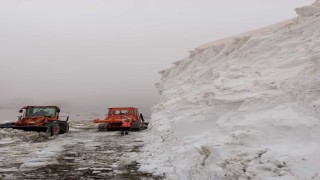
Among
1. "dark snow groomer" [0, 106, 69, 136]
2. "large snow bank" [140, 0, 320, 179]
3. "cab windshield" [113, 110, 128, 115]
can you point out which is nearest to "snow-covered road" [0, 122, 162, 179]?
"large snow bank" [140, 0, 320, 179]

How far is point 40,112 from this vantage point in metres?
22.4

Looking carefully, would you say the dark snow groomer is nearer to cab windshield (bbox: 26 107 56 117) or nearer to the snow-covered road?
cab windshield (bbox: 26 107 56 117)

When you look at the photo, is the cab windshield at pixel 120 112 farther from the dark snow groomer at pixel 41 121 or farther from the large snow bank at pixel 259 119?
the large snow bank at pixel 259 119

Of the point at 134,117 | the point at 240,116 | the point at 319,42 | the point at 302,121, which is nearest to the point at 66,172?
the point at 240,116

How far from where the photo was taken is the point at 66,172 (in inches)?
364

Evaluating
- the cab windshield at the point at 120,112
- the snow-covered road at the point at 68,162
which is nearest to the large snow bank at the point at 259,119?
the snow-covered road at the point at 68,162

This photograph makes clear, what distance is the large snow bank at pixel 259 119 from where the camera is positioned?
19.3 ft

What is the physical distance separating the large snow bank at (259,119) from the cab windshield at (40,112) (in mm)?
10922

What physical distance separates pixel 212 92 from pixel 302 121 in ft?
15.0

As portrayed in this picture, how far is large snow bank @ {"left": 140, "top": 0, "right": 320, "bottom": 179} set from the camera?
588cm

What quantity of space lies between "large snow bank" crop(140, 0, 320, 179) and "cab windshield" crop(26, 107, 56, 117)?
10922mm

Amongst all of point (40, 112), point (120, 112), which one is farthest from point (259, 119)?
point (120, 112)

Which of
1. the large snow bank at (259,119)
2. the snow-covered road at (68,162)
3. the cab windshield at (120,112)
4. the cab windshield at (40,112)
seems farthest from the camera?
the cab windshield at (120,112)

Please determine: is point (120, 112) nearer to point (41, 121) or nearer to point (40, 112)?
point (40, 112)
